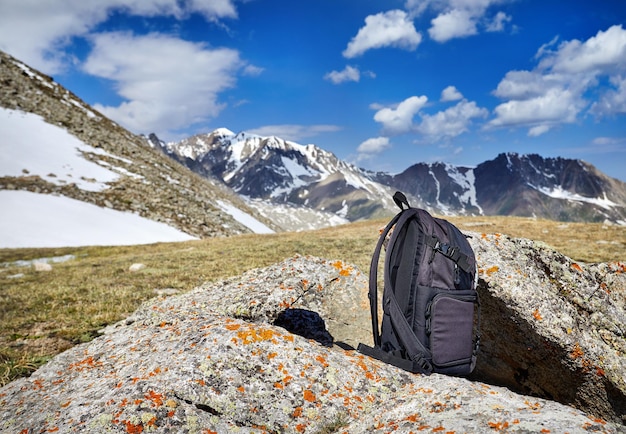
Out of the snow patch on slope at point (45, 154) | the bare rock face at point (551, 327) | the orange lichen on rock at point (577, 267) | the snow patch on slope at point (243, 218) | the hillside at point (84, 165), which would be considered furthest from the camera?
the snow patch on slope at point (243, 218)

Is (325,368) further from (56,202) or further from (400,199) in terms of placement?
(56,202)

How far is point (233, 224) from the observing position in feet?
232

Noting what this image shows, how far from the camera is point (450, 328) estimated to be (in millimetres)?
6027

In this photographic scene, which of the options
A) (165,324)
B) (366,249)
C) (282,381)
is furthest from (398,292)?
(366,249)

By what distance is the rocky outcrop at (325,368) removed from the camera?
4340 mm

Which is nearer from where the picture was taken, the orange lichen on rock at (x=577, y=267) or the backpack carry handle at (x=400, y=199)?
the backpack carry handle at (x=400, y=199)

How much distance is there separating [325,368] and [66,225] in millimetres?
53197

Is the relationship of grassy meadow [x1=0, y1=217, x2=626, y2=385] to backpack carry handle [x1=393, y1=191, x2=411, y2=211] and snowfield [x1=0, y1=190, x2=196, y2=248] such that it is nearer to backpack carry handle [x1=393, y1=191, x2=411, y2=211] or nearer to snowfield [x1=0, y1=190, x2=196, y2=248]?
snowfield [x1=0, y1=190, x2=196, y2=248]

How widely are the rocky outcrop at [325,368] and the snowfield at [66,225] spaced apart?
43635mm

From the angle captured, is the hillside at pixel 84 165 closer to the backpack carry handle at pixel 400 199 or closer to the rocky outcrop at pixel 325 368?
the rocky outcrop at pixel 325 368

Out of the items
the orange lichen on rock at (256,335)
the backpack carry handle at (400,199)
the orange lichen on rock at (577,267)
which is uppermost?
the backpack carry handle at (400,199)

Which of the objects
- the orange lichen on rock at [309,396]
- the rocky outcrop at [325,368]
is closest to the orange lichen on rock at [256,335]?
the rocky outcrop at [325,368]

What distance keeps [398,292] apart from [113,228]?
53.1 meters

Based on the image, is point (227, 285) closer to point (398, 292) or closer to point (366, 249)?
point (398, 292)
